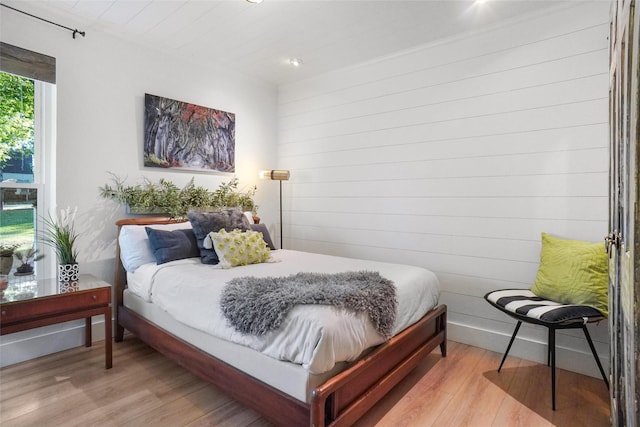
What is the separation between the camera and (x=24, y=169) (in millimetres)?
2664

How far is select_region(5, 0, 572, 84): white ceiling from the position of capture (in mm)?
2588

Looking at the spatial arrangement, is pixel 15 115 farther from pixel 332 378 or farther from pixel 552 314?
pixel 552 314

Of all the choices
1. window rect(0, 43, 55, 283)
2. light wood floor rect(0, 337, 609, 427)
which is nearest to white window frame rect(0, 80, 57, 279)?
window rect(0, 43, 55, 283)

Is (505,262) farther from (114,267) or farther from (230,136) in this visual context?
(114,267)

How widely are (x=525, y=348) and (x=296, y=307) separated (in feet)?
6.85

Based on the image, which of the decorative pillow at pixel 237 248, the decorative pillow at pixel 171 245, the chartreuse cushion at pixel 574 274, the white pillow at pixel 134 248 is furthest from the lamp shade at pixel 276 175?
the chartreuse cushion at pixel 574 274

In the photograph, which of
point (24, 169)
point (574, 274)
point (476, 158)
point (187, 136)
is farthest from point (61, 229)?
point (574, 274)

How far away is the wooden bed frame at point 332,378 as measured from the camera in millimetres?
1574

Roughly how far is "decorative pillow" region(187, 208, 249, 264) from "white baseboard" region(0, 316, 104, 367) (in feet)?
3.73

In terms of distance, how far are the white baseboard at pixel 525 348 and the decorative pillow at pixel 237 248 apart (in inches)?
71.7

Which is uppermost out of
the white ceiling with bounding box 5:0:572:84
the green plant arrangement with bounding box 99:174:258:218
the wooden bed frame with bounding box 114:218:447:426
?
the white ceiling with bounding box 5:0:572:84

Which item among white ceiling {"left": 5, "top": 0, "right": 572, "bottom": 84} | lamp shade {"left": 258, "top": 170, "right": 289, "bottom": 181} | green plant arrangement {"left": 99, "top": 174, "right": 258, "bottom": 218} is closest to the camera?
white ceiling {"left": 5, "top": 0, "right": 572, "bottom": 84}

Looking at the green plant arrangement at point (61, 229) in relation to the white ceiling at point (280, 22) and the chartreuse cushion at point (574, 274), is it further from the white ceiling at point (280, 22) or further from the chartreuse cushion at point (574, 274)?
the chartreuse cushion at point (574, 274)

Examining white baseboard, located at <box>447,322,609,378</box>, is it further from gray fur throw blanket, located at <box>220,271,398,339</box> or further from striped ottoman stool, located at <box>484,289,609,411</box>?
gray fur throw blanket, located at <box>220,271,398,339</box>
